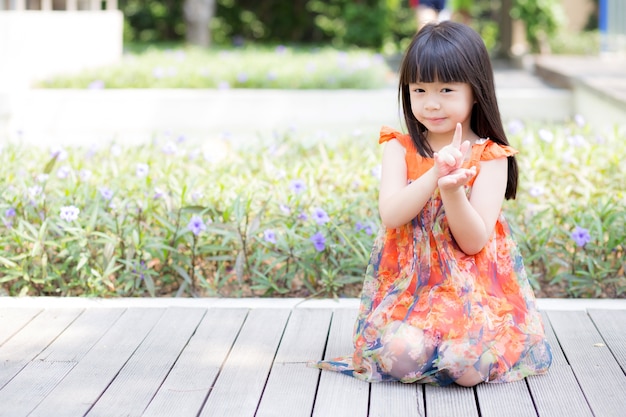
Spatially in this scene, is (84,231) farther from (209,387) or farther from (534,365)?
(534,365)

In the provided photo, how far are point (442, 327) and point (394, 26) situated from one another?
672 inches

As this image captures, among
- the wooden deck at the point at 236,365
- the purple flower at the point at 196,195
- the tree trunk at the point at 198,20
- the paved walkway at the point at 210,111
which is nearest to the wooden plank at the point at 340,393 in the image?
the wooden deck at the point at 236,365

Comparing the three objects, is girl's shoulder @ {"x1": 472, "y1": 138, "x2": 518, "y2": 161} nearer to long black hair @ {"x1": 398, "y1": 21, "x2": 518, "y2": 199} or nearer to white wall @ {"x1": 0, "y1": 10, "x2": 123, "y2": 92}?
long black hair @ {"x1": 398, "y1": 21, "x2": 518, "y2": 199}

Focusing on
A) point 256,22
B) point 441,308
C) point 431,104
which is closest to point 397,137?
point 431,104

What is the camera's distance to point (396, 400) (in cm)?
220

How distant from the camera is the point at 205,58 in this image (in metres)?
9.76

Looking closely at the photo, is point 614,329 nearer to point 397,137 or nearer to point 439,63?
point 397,137

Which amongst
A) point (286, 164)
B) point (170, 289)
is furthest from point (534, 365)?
point (286, 164)

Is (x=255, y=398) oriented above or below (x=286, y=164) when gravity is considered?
below

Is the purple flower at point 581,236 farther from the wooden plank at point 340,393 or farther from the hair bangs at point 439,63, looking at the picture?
the hair bangs at point 439,63

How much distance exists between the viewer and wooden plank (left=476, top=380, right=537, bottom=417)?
2129 millimetres

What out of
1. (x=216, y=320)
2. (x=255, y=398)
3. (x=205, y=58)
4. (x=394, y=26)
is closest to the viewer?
(x=255, y=398)

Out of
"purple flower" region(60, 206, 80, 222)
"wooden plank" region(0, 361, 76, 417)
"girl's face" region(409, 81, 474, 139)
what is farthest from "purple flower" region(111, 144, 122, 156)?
"girl's face" region(409, 81, 474, 139)

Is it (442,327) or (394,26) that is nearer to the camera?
(442,327)
